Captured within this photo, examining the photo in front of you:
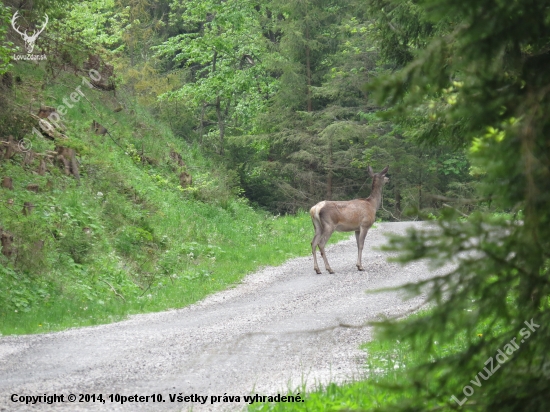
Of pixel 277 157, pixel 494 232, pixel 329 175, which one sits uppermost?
pixel 494 232

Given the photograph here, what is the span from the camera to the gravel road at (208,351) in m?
7.42

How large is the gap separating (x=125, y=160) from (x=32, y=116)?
4.30 m

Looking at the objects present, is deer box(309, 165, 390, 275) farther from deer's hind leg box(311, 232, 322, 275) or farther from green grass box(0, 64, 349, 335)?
green grass box(0, 64, 349, 335)

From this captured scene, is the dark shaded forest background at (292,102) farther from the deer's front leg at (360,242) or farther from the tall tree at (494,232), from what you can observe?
the tall tree at (494,232)

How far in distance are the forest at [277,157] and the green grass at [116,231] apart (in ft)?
0.21

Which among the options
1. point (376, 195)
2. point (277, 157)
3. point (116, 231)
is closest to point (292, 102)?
point (277, 157)

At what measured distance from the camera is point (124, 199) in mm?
19828

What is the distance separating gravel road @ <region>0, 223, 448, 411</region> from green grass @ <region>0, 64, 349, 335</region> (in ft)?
4.31

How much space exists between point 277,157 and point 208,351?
27.2 metres

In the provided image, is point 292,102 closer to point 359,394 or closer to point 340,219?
point 340,219

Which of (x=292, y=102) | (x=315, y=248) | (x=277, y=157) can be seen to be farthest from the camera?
(x=277, y=157)

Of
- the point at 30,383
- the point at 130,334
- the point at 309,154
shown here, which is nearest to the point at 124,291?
the point at 130,334

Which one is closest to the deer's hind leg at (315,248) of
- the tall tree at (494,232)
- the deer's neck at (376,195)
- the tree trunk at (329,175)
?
the deer's neck at (376,195)

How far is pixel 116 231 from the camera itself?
17828mm
